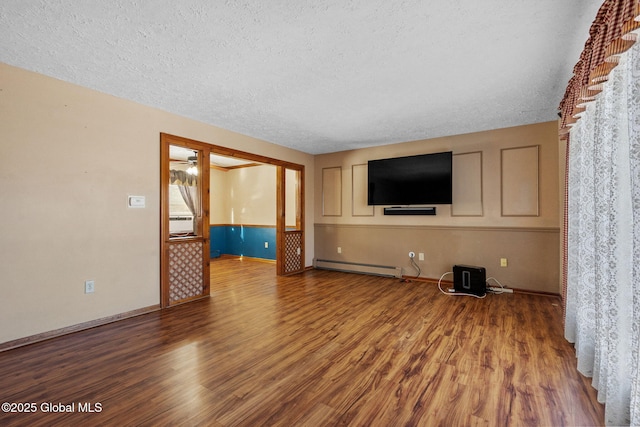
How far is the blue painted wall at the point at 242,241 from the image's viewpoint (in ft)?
22.1

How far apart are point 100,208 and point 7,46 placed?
4.77ft

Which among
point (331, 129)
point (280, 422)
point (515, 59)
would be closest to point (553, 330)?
point (515, 59)

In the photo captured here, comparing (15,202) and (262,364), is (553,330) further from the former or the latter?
(15,202)

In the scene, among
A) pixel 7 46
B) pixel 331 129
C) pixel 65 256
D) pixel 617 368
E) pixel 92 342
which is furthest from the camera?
pixel 331 129

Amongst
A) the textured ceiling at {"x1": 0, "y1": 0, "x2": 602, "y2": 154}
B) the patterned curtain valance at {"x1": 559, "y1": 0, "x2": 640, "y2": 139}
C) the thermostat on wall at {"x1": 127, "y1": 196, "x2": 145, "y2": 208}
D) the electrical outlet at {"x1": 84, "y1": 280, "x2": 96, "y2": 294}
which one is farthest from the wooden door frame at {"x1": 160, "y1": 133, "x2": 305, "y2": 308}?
the patterned curtain valance at {"x1": 559, "y1": 0, "x2": 640, "y2": 139}

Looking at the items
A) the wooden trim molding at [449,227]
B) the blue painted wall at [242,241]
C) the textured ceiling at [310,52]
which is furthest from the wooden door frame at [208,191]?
the blue painted wall at [242,241]

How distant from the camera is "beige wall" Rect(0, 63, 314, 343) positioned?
2.44 meters

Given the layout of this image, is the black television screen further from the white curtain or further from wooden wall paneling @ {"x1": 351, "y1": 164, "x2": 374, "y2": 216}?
the white curtain

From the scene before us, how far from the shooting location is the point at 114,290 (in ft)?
10.0

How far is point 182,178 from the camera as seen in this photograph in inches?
150

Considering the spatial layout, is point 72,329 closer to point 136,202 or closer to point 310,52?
point 136,202

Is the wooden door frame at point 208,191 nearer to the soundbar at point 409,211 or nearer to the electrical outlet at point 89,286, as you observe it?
the electrical outlet at point 89,286

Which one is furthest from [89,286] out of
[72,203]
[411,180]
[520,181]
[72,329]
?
[520,181]

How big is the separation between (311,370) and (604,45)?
2618 millimetres
